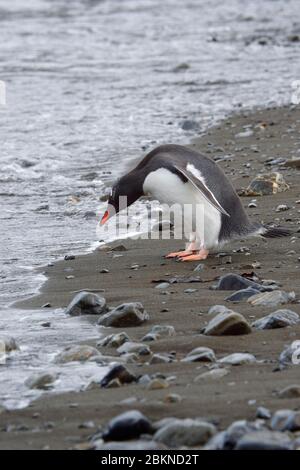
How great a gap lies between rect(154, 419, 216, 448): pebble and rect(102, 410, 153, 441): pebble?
0.21ft

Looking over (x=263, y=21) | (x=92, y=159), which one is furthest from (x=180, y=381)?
(x=263, y=21)

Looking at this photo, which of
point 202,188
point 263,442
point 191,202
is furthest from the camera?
point 191,202

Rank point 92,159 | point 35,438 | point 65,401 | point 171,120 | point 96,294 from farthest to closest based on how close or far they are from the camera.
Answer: point 171,120
point 92,159
point 96,294
point 65,401
point 35,438

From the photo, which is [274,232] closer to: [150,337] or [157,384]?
[150,337]

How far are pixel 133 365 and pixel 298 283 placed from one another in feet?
5.12

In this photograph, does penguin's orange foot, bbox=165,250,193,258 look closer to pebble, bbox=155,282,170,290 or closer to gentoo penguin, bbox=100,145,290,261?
gentoo penguin, bbox=100,145,290,261

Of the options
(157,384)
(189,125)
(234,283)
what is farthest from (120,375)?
(189,125)

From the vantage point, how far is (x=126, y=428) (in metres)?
3.44

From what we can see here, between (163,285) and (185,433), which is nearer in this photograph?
(185,433)

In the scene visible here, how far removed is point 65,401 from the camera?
3902 millimetres

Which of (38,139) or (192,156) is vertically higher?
(192,156)

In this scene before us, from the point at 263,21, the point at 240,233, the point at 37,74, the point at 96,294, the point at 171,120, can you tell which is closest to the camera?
the point at 96,294

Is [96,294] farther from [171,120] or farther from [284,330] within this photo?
[171,120]

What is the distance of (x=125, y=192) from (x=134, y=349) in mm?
2536
